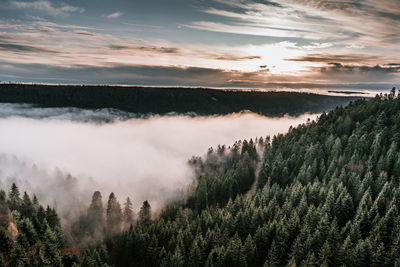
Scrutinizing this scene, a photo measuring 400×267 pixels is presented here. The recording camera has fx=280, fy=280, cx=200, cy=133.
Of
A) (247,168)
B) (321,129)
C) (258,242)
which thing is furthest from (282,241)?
(321,129)

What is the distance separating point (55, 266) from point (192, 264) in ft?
98.2

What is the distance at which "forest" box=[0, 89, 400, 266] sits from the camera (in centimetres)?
6353

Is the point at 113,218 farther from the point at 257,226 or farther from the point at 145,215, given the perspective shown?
the point at 257,226

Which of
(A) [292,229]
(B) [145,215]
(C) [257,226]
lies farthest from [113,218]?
(A) [292,229]

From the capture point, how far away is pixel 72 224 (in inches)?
5394

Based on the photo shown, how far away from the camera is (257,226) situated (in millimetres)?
85375

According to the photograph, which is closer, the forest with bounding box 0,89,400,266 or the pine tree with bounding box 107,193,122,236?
the forest with bounding box 0,89,400,266

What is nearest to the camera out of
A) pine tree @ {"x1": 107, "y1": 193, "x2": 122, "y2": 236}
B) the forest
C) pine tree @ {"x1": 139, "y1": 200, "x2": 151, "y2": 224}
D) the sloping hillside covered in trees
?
the forest

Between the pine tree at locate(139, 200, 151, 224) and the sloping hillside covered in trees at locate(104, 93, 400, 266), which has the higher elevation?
the sloping hillside covered in trees at locate(104, 93, 400, 266)

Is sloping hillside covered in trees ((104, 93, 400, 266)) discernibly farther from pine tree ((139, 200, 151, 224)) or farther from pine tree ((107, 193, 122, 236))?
pine tree ((107, 193, 122, 236))

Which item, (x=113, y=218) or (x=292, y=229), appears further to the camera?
(x=113, y=218)

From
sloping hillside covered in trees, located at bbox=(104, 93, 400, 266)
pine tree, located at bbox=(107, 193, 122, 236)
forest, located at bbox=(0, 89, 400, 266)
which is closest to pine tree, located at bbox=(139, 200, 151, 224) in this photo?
forest, located at bbox=(0, 89, 400, 266)

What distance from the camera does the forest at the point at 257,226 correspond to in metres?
63.5

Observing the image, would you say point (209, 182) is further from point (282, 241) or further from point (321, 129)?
point (321, 129)
